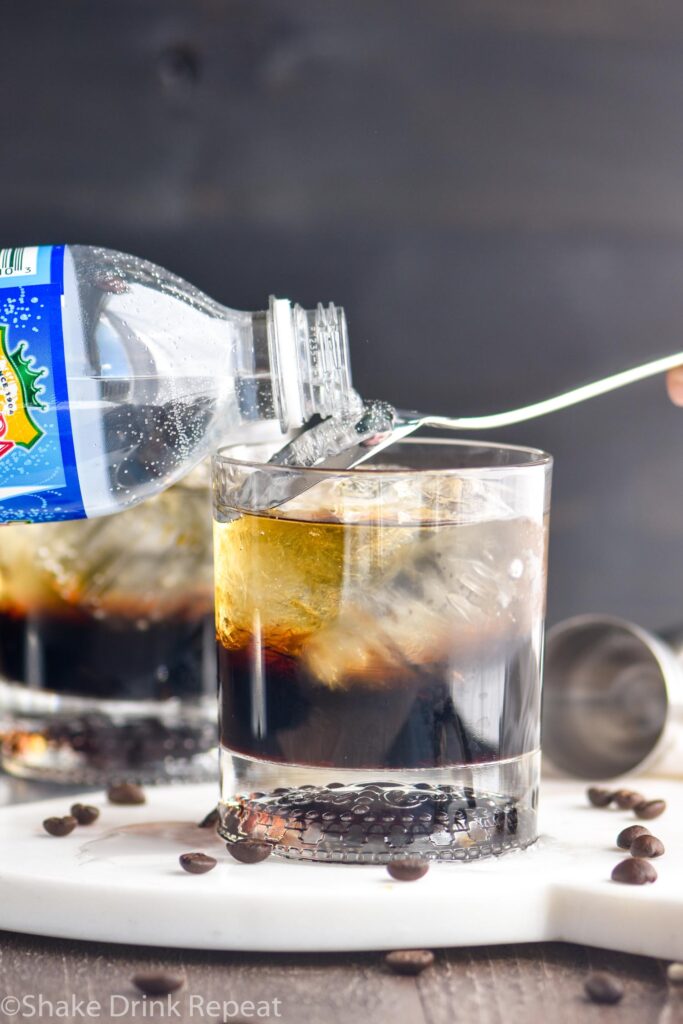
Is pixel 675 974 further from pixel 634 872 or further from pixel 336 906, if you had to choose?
pixel 336 906

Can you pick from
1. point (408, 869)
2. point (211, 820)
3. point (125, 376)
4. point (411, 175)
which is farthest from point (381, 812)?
point (411, 175)

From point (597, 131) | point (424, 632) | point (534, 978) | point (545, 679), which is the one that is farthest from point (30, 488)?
point (597, 131)

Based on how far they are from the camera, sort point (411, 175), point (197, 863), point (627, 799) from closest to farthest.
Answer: point (197, 863) → point (627, 799) → point (411, 175)

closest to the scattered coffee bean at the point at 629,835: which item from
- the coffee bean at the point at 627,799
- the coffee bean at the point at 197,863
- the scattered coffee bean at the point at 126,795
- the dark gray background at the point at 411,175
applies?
the coffee bean at the point at 627,799

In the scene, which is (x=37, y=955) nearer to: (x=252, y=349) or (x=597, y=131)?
(x=252, y=349)

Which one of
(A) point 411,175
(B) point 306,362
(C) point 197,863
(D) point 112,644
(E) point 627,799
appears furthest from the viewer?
(A) point 411,175

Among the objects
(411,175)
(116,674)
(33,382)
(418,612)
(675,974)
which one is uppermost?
(411,175)
